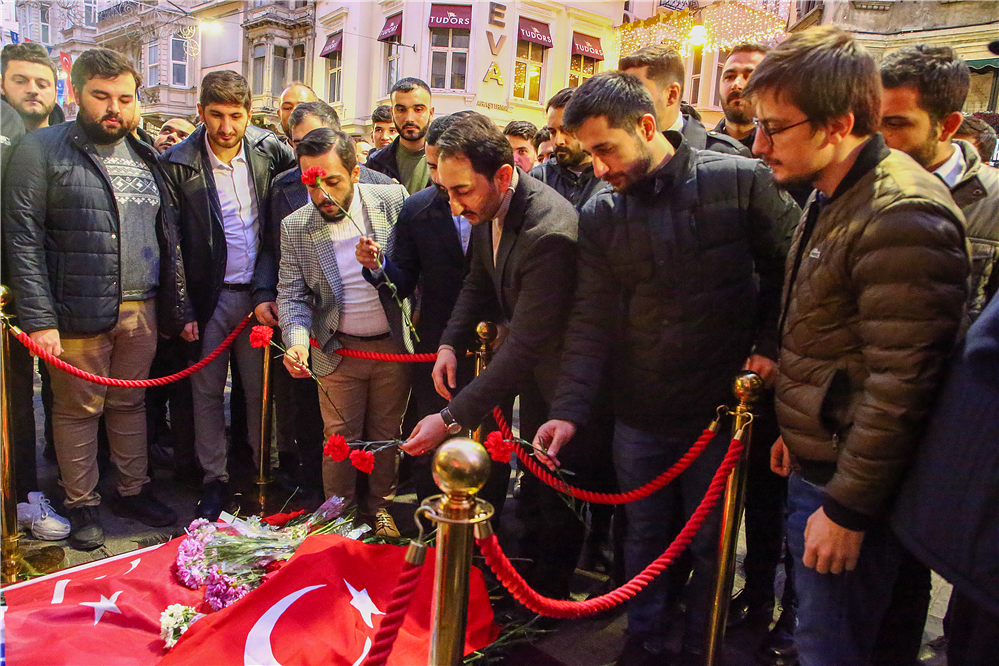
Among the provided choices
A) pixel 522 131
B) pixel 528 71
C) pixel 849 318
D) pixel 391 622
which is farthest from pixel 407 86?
pixel 528 71

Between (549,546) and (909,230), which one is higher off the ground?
(909,230)

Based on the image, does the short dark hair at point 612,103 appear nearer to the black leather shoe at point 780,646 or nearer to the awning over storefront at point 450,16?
the black leather shoe at point 780,646

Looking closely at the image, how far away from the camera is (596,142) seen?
245 centimetres

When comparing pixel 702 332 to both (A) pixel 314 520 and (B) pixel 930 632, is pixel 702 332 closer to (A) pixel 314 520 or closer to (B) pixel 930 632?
(B) pixel 930 632

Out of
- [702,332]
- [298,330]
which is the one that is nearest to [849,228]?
[702,332]

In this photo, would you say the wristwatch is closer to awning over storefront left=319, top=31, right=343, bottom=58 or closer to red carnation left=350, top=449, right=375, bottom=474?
red carnation left=350, top=449, right=375, bottom=474

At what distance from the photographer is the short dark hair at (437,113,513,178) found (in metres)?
2.77

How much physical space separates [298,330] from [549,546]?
67.9 inches

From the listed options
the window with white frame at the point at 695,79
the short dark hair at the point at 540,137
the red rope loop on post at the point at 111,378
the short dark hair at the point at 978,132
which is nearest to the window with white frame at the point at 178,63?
the window with white frame at the point at 695,79

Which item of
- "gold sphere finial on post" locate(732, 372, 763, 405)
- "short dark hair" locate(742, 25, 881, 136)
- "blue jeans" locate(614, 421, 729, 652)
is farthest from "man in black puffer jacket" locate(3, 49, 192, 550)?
"short dark hair" locate(742, 25, 881, 136)

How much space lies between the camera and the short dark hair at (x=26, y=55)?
4.66 meters

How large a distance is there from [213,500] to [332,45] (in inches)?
886

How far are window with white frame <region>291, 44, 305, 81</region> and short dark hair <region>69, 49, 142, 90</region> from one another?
81.3 ft

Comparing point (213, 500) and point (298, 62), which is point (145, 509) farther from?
point (298, 62)
